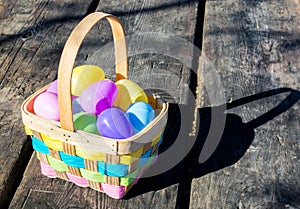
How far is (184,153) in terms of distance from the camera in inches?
56.2

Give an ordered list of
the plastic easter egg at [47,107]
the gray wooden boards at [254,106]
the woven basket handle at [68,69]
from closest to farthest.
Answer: the woven basket handle at [68,69] < the plastic easter egg at [47,107] < the gray wooden boards at [254,106]

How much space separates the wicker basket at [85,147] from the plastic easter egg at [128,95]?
0.05 m

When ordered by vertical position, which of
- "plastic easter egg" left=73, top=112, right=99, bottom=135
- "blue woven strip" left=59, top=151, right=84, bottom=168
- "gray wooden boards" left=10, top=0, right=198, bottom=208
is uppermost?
"plastic easter egg" left=73, top=112, right=99, bottom=135

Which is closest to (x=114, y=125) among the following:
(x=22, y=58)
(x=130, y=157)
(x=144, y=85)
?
(x=130, y=157)

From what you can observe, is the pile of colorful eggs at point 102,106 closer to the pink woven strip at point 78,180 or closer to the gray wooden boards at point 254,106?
the pink woven strip at point 78,180

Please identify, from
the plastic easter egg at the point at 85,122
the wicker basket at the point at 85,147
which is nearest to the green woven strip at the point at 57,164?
the wicker basket at the point at 85,147

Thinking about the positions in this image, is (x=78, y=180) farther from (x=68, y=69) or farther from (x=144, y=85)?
(x=144, y=85)

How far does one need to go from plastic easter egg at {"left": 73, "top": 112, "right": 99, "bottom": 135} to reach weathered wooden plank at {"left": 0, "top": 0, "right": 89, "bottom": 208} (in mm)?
250

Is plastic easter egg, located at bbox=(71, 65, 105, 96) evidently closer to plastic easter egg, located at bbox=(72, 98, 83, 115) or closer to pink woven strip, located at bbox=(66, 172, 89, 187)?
plastic easter egg, located at bbox=(72, 98, 83, 115)

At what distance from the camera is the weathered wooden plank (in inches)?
54.7

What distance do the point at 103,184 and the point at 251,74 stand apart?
675 mm

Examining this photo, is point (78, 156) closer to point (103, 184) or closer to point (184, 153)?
point (103, 184)

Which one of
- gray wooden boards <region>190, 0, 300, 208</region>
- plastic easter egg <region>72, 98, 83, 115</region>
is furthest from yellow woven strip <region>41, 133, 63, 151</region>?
gray wooden boards <region>190, 0, 300, 208</region>

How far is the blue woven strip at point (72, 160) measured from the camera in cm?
121
